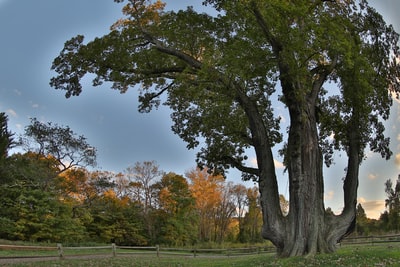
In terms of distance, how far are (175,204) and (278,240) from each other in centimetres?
3791

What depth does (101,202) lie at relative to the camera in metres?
44.1

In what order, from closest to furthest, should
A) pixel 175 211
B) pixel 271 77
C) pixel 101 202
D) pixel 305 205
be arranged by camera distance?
pixel 305 205 < pixel 271 77 < pixel 101 202 < pixel 175 211

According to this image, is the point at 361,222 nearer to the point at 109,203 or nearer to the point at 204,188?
the point at 204,188

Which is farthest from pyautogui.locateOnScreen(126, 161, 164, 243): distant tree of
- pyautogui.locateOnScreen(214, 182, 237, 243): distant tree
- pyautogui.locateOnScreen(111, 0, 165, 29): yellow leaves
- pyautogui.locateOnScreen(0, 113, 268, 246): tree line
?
pyautogui.locateOnScreen(111, 0, 165, 29): yellow leaves

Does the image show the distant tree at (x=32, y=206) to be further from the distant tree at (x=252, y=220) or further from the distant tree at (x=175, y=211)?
the distant tree at (x=252, y=220)

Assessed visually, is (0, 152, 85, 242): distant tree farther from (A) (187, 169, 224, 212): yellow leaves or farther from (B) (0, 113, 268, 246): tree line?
(A) (187, 169, 224, 212): yellow leaves

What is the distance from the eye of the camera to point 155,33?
54.9ft

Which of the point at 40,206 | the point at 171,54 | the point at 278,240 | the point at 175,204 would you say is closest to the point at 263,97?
the point at 171,54

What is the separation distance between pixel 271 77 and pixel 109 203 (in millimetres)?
34319

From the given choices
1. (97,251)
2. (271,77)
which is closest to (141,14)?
(271,77)

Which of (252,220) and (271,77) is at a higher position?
(271,77)

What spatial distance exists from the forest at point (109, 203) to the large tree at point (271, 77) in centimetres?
1723

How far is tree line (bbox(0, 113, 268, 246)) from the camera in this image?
34.1m

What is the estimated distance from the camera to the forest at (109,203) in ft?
112
